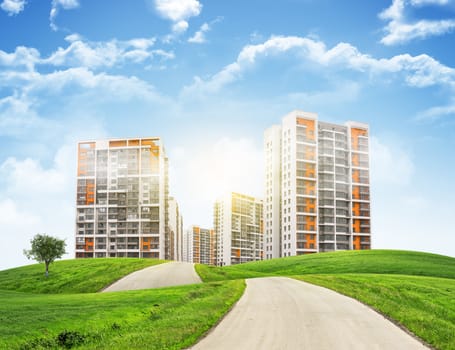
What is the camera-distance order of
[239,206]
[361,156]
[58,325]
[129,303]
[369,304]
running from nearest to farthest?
[58,325] < [369,304] < [129,303] < [361,156] < [239,206]

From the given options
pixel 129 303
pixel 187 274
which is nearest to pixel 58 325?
pixel 129 303

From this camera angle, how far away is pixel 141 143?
130000 mm

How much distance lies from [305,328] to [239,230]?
6220 inches

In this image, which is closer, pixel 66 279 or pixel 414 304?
pixel 414 304

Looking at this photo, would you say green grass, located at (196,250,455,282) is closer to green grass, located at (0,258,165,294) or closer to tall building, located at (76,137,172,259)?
green grass, located at (0,258,165,294)

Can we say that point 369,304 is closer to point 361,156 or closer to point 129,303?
point 129,303

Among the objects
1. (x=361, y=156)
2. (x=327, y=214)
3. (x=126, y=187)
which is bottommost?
(x=327, y=214)

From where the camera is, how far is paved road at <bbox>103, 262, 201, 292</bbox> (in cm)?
4131

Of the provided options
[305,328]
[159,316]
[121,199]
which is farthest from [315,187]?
[305,328]

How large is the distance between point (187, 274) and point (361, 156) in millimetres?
88083

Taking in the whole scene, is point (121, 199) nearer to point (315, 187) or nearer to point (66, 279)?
point (315, 187)

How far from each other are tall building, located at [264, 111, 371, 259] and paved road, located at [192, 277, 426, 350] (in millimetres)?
89528

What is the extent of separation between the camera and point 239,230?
174 metres

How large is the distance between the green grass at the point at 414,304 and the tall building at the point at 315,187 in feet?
252
